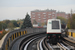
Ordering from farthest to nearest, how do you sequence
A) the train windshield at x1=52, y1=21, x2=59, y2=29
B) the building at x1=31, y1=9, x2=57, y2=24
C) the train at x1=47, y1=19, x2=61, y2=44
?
the building at x1=31, y1=9, x2=57, y2=24
the train windshield at x1=52, y1=21, x2=59, y2=29
the train at x1=47, y1=19, x2=61, y2=44

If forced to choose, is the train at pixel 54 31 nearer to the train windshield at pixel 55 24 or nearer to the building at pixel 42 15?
the train windshield at pixel 55 24

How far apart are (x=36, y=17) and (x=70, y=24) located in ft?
308

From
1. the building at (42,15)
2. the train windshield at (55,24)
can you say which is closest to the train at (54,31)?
the train windshield at (55,24)

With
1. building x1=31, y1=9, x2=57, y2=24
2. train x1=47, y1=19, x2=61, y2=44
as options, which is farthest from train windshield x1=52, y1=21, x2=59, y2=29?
building x1=31, y1=9, x2=57, y2=24

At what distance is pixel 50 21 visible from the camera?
2030 cm

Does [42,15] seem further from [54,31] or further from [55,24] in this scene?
[54,31]

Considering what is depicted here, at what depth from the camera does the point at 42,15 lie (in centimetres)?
14212

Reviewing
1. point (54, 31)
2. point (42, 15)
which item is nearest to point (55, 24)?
point (54, 31)

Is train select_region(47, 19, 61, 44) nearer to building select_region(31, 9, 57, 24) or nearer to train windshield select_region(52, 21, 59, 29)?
train windshield select_region(52, 21, 59, 29)

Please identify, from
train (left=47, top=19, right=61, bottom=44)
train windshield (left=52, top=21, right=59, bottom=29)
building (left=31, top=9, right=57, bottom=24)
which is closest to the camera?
train (left=47, top=19, right=61, bottom=44)

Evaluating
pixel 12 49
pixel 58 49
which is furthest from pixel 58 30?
pixel 12 49

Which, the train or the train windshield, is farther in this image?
the train windshield

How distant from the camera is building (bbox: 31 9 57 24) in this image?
5512 inches

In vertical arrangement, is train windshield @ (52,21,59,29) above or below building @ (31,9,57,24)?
above
